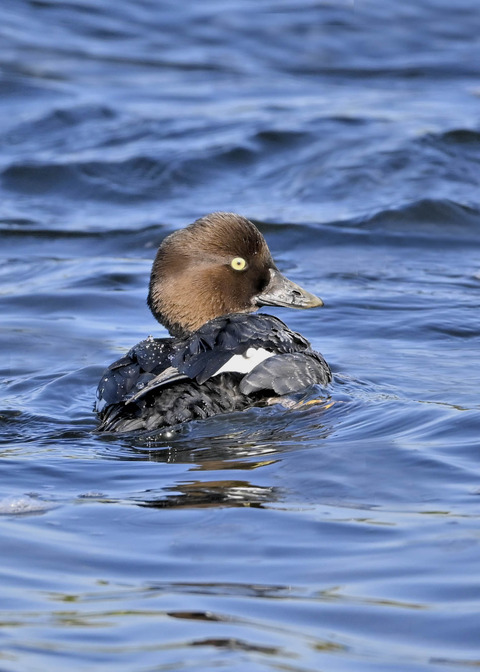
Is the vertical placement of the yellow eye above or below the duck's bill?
above

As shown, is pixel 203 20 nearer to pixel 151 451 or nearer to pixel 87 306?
pixel 87 306

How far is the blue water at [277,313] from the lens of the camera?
128 inches

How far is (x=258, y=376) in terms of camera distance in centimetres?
530

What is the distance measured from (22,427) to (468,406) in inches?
87.7

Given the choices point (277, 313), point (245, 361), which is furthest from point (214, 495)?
point (277, 313)

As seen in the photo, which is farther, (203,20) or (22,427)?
(203,20)

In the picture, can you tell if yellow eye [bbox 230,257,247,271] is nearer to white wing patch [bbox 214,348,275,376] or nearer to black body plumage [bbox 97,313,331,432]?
black body plumage [bbox 97,313,331,432]

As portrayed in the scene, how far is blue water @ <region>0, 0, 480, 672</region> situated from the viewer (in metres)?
3.25

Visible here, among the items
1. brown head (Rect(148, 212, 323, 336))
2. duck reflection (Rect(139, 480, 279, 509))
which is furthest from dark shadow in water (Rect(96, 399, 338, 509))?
brown head (Rect(148, 212, 323, 336))

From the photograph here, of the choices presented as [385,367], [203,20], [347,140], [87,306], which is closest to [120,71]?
[203,20]

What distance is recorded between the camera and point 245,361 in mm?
5309

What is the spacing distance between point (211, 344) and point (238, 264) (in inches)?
36.9

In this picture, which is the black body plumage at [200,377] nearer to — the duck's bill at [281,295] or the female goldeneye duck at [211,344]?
the female goldeneye duck at [211,344]

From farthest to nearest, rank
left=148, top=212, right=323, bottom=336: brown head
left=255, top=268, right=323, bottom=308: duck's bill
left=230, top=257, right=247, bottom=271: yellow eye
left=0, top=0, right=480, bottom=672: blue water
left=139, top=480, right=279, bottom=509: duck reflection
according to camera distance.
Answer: left=255, top=268, right=323, bottom=308: duck's bill < left=230, top=257, right=247, bottom=271: yellow eye < left=148, top=212, right=323, bottom=336: brown head < left=139, top=480, right=279, bottom=509: duck reflection < left=0, top=0, right=480, bottom=672: blue water
